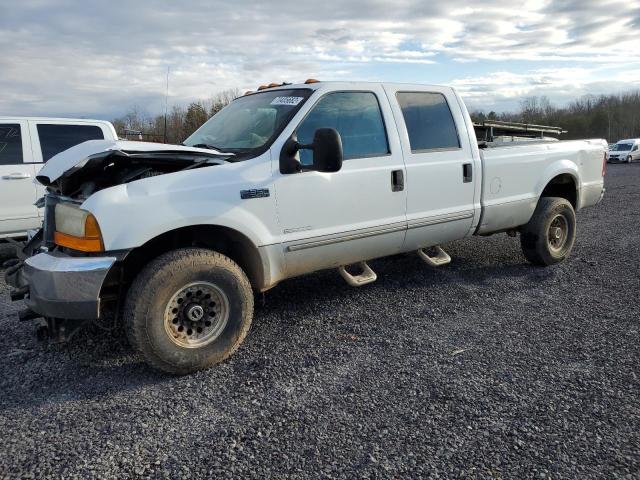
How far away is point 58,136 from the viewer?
673 centimetres

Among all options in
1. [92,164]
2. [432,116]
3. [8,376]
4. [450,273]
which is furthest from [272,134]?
[450,273]

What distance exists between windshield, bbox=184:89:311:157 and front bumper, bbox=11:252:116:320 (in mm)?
1394

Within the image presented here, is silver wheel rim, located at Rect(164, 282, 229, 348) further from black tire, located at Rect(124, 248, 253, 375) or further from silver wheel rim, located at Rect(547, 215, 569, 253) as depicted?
silver wheel rim, located at Rect(547, 215, 569, 253)

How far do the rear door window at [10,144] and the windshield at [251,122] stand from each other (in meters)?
3.17

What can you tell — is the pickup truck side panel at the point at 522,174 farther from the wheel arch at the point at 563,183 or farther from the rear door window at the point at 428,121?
the rear door window at the point at 428,121

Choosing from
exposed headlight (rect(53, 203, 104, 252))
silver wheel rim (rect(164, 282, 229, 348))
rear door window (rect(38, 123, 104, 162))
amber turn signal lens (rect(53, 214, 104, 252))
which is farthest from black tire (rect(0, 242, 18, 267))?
silver wheel rim (rect(164, 282, 229, 348))

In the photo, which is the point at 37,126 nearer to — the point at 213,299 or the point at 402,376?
the point at 213,299

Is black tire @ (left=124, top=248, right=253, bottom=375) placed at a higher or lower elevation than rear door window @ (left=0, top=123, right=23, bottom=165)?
lower

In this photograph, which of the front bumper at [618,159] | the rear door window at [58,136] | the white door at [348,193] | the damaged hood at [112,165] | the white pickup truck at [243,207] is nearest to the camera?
the white pickup truck at [243,207]

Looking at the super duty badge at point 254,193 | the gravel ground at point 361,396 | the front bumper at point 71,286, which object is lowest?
the gravel ground at point 361,396

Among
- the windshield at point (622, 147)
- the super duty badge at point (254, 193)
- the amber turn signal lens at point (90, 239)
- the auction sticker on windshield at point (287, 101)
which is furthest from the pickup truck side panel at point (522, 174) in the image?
the windshield at point (622, 147)

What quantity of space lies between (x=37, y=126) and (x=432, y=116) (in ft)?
16.7

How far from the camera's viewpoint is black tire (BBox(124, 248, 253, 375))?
10.4ft

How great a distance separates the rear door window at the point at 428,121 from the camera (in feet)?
14.8
